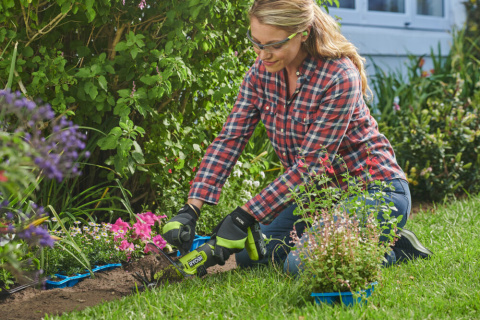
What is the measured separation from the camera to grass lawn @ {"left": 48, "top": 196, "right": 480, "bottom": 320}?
2.10m

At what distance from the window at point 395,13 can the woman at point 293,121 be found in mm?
3768

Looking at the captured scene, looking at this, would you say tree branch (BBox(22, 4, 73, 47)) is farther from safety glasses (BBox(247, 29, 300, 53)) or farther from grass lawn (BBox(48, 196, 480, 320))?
grass lawn (BBox(48, 196, 480, 320))

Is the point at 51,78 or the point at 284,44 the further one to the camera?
the point at 51,78

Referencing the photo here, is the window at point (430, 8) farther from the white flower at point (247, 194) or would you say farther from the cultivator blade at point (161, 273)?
the cultivator blade at point (161, 273)

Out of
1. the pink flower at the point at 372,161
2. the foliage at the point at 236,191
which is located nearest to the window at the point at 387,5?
the foliage at the point at 236,191

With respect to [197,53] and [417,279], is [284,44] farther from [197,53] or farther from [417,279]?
[417,279]

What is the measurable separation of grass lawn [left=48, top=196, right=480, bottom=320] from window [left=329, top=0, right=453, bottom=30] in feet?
14.0

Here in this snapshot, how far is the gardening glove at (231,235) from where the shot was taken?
2480mm

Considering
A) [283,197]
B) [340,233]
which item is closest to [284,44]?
[283,197]

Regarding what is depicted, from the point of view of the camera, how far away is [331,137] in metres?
2.60

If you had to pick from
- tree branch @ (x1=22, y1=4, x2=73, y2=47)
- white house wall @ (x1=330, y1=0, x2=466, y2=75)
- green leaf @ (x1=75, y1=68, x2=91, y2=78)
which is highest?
tree branch @ (x1=22, y1=4, x2=73, y2=47)

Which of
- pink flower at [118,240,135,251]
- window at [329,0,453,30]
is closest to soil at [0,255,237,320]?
pink flower at [118,240,135,251]

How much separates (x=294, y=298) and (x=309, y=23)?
1198mm

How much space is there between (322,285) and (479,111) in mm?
3081
